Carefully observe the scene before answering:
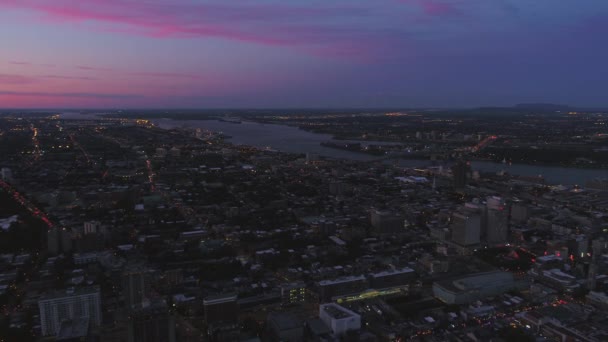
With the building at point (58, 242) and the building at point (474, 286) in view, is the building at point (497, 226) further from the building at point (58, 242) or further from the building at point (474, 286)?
the building at point (58, 242)

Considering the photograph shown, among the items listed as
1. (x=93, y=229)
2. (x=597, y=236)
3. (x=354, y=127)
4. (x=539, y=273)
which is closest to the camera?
(x=539, y=273)

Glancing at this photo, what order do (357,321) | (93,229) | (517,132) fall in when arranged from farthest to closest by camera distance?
(517,132) → (93,229) → (357,321)

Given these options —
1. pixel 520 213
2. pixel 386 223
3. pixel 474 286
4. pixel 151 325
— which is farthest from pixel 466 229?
pixel 151 325

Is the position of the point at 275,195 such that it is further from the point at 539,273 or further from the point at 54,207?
the point at 539,273

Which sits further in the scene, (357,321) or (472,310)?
(472,310)

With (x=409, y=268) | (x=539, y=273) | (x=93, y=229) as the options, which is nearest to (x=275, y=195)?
(x=93, y=229)

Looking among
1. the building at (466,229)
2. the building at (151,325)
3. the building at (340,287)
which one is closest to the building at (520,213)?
the building at (466,229)

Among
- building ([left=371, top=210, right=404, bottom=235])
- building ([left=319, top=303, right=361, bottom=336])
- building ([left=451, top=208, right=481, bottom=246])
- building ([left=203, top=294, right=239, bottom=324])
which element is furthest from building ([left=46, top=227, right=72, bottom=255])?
building ([left=451, top=208, right=481, bottom=246])
